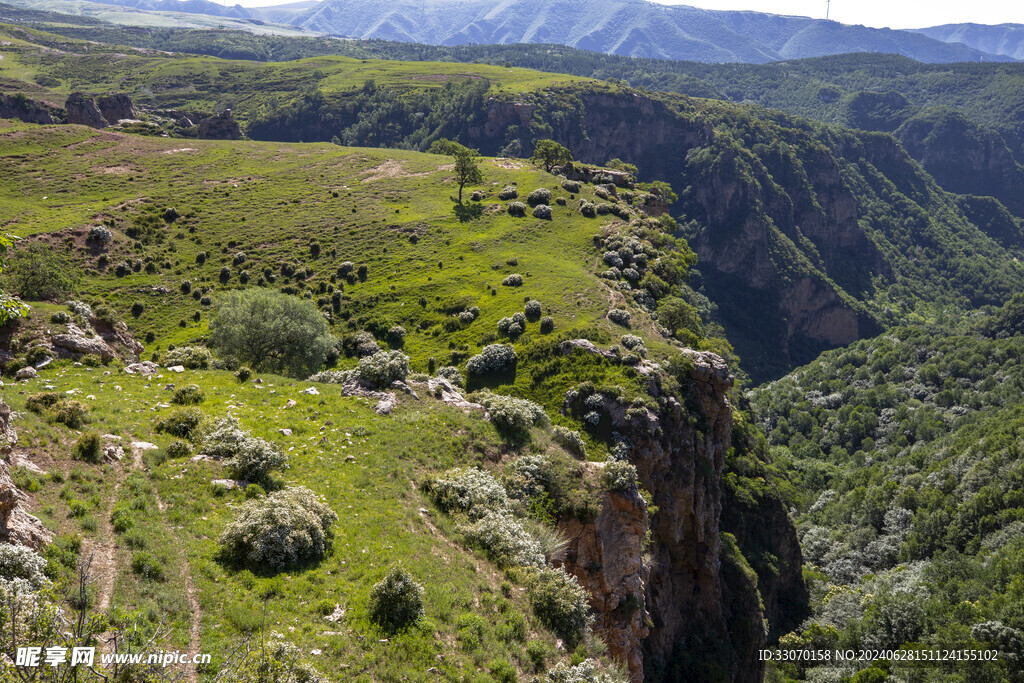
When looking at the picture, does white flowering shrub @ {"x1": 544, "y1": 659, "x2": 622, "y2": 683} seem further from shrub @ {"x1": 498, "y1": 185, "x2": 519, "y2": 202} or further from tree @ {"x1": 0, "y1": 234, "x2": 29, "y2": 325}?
shrub @ {"x1": 498, "y1": 185, "x2": 519, "y2": 202}

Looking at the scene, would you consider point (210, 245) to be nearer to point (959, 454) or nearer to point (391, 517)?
point (391, 517)

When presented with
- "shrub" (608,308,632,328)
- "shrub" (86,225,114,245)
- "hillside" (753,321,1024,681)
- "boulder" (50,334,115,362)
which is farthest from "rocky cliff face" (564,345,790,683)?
"shrub" (86,225,114,245)

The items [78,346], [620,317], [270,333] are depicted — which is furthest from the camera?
[620,317]

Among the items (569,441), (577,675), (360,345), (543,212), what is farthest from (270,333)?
(543,212)

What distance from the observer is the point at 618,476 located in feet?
115

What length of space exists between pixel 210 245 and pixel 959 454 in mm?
132593

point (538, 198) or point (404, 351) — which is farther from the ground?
point (538, 198)

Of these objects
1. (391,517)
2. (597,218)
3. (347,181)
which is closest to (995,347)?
(597,218)

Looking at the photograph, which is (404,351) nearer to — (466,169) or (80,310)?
(80,310)

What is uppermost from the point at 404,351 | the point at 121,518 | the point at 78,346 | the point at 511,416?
the point at 121,518

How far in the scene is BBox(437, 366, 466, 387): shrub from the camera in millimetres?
52438

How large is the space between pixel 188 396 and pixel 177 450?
696 cm

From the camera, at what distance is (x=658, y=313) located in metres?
69.5

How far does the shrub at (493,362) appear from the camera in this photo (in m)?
54.9
